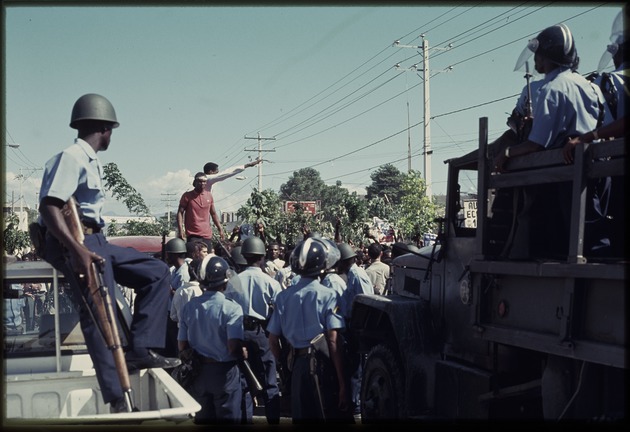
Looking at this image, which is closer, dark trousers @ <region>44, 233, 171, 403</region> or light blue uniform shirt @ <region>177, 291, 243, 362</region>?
dark trousers @ <region>44, 233, 171, 403</region>

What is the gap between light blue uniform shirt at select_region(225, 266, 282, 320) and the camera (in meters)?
8.01

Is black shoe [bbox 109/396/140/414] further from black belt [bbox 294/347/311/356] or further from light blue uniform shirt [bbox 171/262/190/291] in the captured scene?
light blue uniform shirt [bbox 171/262/190/291]

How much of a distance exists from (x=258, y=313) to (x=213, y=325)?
179 cm

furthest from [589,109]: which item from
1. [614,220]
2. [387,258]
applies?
[387,258]

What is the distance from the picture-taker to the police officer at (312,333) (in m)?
6.23

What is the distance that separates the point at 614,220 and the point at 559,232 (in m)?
0.40

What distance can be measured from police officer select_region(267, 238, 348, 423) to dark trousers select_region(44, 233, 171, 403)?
1596 mm

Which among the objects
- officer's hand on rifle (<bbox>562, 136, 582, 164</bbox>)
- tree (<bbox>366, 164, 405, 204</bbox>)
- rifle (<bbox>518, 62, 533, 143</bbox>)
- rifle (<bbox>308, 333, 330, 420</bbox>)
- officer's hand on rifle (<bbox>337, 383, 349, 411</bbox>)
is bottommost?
officer's hand on rifle (<bbox>337, 383, 349, 411</bbox>)

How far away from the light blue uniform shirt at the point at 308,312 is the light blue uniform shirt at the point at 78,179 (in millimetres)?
2104

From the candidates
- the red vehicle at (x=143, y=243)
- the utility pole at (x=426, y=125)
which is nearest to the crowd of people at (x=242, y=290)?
the red vehicle at (x=143, y=243)

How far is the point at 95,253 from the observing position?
4.44 m

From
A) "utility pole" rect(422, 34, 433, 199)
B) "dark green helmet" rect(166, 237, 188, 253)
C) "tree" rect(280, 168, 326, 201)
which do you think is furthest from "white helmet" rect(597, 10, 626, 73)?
"tree" rect(280, 168, 326, 201)

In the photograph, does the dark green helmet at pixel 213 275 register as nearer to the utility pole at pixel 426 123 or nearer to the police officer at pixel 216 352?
the police officer at pixel 216 352

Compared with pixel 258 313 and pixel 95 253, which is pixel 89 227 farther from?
pixel 258 313
